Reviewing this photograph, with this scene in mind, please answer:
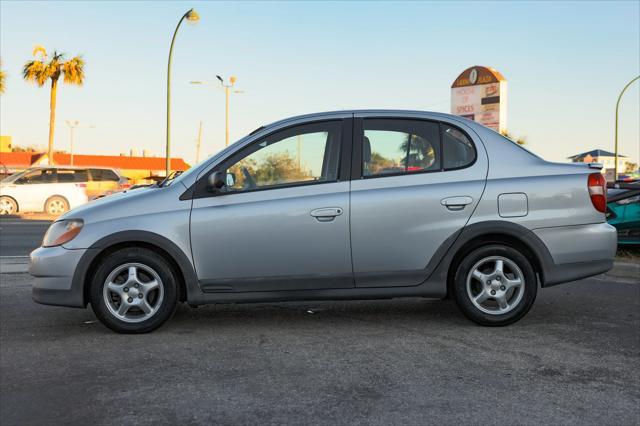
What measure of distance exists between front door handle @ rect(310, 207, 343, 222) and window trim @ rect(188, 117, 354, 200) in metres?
0.24

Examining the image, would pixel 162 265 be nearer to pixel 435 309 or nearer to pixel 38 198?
pixel 435 309

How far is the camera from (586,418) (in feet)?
10.8

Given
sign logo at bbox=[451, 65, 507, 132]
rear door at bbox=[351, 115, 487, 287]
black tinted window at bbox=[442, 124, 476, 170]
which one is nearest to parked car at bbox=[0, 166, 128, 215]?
rear door at bbox=[351, 115, 487, 287]

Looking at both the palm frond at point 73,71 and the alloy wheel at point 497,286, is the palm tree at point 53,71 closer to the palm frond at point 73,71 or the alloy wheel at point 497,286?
the palm frond at point 73,71

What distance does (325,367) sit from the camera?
4.20 m

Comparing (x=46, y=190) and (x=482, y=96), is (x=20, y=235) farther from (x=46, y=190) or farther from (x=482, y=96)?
(x=482, y=96)

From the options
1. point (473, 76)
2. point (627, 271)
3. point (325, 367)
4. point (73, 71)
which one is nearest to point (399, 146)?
point (325, 367)

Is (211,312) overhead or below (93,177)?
below

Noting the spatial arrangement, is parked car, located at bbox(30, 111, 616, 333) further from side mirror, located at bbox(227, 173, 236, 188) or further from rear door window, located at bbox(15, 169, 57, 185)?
rear door window, located at bbox(15, 169, 57, 185)

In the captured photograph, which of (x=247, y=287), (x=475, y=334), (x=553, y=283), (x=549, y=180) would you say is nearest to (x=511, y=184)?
(x=549, y=180)

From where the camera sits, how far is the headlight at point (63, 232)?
516cm

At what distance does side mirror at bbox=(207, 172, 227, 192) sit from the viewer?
510 cm

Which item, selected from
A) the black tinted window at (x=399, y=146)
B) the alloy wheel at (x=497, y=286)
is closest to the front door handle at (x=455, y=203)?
the black tinted window at (x=399, y=146)

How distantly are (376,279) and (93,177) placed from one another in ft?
60.5
